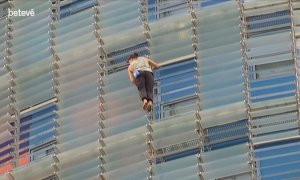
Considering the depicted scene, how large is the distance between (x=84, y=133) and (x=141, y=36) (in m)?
1.85

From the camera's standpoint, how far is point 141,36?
34500 millimetres

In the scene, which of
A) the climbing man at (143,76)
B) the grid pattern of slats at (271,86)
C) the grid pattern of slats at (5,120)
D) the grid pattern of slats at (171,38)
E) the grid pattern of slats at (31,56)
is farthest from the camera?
the grid pattern of slats at (31,56)

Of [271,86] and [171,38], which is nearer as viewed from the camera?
[271,86]

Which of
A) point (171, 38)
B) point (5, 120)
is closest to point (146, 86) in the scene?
point (171, 38)

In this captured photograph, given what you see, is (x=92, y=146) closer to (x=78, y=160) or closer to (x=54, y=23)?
(x=78, y=160)

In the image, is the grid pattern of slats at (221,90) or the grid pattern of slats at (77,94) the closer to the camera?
the grid pattern of slats at (221,90)

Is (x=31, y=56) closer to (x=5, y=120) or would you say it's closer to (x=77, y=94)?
(x=5, y=120)

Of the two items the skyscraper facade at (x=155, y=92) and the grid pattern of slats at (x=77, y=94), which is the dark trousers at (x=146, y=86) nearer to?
the skyscraper facade at (x=155, y=92)

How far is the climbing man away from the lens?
32875mm

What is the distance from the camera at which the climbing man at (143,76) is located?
32.9 m

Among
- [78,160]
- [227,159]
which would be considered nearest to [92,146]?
[78,160]

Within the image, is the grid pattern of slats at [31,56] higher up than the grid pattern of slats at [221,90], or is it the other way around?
the grid pattern of slats at [31,56]

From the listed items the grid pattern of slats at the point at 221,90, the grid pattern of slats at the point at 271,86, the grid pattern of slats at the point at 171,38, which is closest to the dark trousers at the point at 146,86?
the grid pattern of slats at the point at 221,90

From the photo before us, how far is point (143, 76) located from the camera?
33.0m
